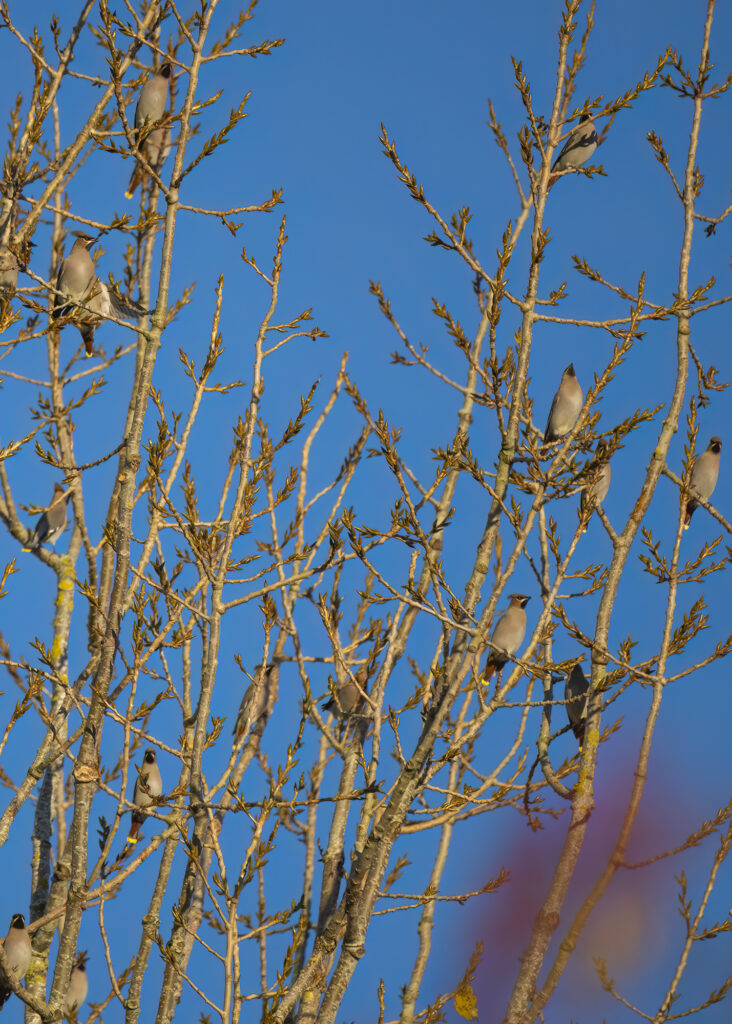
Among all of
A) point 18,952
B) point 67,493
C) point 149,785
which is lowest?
point 18,952

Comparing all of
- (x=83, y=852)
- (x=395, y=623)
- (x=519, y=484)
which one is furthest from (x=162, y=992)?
(x=519, y=484)

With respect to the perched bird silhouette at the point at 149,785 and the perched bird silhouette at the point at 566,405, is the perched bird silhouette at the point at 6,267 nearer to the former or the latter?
the perched bird silhouette at the point at 566,405

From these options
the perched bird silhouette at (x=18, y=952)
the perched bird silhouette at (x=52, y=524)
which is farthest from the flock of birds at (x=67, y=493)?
the perched bird silhouette at (x=52, y=524)

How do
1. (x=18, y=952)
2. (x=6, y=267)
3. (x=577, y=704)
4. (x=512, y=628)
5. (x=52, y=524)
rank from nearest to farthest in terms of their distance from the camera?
(x=6, y=267) → (x=577, y=704) → (x=18, y=952) → (x=512, y=628) → (x=52, y=524)

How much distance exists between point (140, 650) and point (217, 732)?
570 mm

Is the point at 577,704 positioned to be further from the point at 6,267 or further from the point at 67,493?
the point at 6,267

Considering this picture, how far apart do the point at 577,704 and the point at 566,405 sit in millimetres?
2212

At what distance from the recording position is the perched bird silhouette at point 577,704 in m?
4.91

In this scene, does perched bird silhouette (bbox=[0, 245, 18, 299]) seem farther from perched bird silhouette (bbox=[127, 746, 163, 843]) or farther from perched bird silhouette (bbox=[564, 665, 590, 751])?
perched bird silhouette (bbox=[127, 746, 163, 843])

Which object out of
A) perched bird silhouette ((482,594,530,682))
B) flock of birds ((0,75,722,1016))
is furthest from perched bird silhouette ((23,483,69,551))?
perched bird silhouette ((482,594,530,682))

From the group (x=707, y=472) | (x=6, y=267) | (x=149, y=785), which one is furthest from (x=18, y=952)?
(x=707, y=472)

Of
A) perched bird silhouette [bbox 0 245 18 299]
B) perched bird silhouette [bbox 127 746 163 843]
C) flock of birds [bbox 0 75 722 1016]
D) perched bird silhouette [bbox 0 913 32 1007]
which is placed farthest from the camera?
perched bird silhouette [bbox 127 746 163 843]

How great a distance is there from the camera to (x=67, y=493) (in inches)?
238

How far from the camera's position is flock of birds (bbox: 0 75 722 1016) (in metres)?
4.50
